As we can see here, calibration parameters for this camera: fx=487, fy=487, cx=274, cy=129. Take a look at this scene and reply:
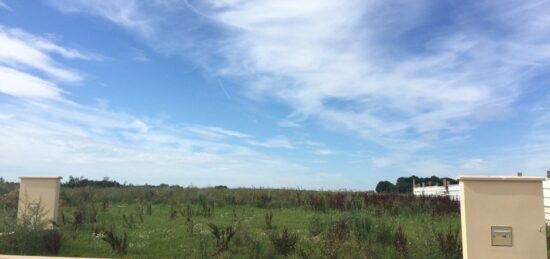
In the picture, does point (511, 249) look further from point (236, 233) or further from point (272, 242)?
point (236, 233)

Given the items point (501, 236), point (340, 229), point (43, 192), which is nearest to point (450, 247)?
point (501, 236)

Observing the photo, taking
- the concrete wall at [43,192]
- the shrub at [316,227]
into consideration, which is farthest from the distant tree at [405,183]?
the concrete wall at [43,192]

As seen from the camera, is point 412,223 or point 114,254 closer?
point 114,254

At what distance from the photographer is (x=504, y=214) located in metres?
7.54

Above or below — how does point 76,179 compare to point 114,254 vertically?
above

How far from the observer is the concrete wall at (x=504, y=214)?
7.46m

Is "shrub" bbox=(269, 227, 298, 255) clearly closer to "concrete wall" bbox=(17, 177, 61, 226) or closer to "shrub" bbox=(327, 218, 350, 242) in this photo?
"shrub" bbox=(327, 218, 350, 242)

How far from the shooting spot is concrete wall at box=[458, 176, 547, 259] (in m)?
7.46

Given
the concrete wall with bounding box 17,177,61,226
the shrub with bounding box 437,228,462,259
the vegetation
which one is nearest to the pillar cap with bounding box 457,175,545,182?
the vegetation

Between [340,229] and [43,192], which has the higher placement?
[43,192]

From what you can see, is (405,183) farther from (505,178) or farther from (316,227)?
(505,178)

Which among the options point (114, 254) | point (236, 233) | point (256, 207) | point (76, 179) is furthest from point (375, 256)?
point (76, 179)

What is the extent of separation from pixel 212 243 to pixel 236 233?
0.61m

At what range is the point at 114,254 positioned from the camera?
10.1 meters
